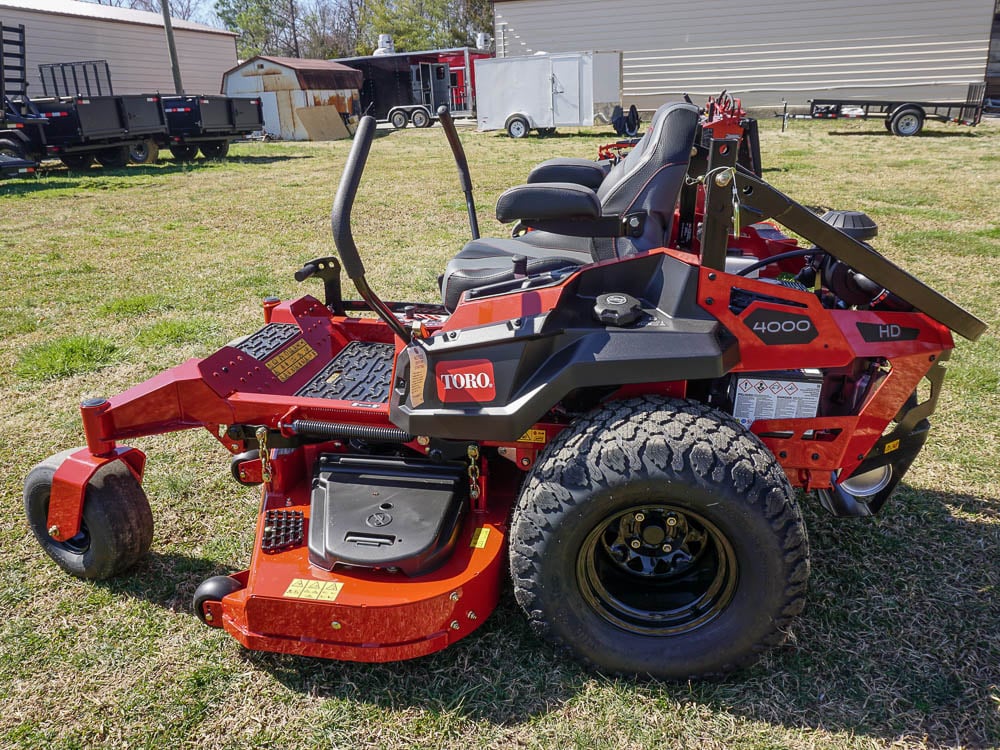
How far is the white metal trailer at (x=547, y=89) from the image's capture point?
20.0 meters

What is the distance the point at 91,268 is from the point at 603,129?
1684 centimetres

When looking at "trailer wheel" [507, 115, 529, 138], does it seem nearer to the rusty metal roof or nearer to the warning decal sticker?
the rusty metal roof

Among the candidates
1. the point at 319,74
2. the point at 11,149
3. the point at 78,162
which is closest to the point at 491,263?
the point at 11,149

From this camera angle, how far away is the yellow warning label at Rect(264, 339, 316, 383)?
324 cm

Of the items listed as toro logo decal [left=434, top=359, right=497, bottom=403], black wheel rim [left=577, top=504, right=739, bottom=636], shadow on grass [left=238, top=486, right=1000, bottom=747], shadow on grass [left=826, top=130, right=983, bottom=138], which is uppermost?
toro logo decal [left=434, top=359, right=497, bottom=403]

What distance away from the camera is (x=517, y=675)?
2.45 m

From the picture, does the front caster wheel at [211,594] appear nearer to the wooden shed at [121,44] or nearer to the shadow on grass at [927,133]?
the shadow on grass at [927,133]

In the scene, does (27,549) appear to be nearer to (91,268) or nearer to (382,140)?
(91,268)

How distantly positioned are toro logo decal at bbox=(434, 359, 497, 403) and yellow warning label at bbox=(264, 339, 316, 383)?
109 centimetres

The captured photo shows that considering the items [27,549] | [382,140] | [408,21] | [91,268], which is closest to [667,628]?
[27,549]

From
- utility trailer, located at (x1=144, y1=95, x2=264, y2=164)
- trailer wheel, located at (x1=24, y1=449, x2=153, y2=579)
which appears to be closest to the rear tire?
utility trailer, located at (x1=144, y1=95, x2=264, y2=164)

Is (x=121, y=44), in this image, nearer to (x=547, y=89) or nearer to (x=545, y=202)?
(x=547, y=89)

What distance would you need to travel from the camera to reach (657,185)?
127 inches

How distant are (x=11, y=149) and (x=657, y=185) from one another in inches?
548
